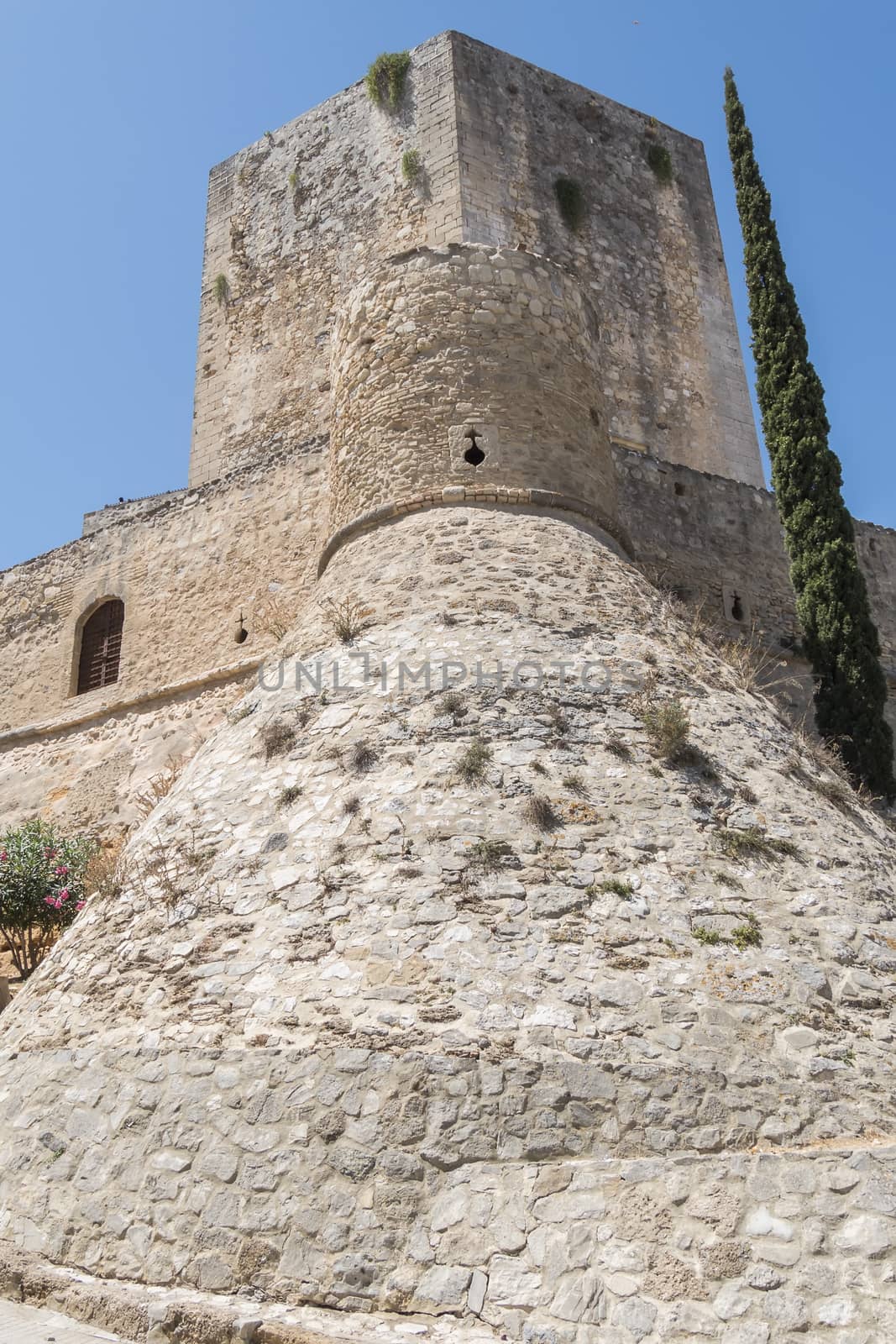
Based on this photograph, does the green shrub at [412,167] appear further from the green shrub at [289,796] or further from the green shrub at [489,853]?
the green shrub at [489,853]

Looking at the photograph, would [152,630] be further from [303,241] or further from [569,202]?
[569,202]

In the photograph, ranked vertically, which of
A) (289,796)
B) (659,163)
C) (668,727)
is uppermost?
(659,163)

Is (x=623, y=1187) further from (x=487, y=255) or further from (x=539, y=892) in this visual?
(x=487, y=255)

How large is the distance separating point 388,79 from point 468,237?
3.19 meters

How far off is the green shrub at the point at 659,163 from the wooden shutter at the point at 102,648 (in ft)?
32.3

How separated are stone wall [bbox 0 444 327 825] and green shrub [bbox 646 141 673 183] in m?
8.04

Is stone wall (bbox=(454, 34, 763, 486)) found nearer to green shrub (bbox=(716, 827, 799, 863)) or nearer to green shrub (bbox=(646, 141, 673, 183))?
green shrub (bbox=(646, 141, 673, 183))

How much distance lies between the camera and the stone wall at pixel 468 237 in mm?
13883

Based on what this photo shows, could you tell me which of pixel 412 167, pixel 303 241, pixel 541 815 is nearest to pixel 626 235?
pixel 412 167

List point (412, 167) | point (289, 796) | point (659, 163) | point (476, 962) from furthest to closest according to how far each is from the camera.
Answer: point (659, 163) → point (412, 167) → point (289, 796) → point (476, 962)

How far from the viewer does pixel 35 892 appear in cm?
829

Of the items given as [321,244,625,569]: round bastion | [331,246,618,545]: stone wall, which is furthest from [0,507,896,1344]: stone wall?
[331,246,618,545]: stone wall

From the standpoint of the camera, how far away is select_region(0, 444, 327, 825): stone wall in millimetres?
10422

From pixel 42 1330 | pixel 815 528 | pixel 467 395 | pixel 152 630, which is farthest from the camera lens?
pixel 152 630
